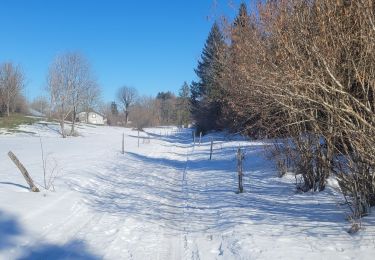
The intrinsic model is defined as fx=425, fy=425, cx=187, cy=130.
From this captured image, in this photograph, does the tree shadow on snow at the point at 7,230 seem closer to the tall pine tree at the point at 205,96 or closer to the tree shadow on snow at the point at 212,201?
the tree shadow on snow at the point at 212,201

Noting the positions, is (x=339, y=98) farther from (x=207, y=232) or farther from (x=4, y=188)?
(x=4, y=188)

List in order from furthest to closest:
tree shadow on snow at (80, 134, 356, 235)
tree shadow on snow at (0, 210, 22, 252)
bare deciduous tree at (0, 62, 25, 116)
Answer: bare deciduous tree at (0, 62, 25, 116), tree shadow on snow at (80, 134, 356, 235), tree shadow on snow at (0, 210, 22, 252)

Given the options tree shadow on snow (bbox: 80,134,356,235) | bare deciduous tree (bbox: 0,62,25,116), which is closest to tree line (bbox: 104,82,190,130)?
bare deciduous tree (bbox: 0,62,25,116)

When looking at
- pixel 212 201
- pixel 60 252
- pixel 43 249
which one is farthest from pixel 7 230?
pixel 212 201

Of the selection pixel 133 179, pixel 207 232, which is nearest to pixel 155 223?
pixel 207 232

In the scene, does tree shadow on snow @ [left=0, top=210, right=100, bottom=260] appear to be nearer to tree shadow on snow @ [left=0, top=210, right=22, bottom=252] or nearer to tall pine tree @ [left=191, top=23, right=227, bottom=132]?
tree shadow on snow @ [left=0, top=210, right=22, bottom=252]

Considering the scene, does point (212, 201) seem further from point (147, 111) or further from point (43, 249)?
point (147, 111)

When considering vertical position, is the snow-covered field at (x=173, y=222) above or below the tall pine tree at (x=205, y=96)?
below

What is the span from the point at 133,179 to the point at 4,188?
5.32 metres

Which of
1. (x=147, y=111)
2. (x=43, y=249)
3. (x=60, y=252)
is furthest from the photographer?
(x=147, y=111)

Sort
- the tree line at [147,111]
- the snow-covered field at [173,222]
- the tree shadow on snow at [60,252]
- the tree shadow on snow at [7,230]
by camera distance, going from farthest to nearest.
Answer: the tree line at [147,111] < the tree shadow on snow at [7,230] < the snow-covered field at [173,222] < the tree shadow on snow at [60,252]

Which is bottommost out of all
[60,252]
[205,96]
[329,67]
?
[60,252]

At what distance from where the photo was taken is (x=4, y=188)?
10.7 metres

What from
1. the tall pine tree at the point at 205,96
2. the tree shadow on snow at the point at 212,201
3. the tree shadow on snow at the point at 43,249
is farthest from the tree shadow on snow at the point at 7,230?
the tall pine tree at the point at 205,96
